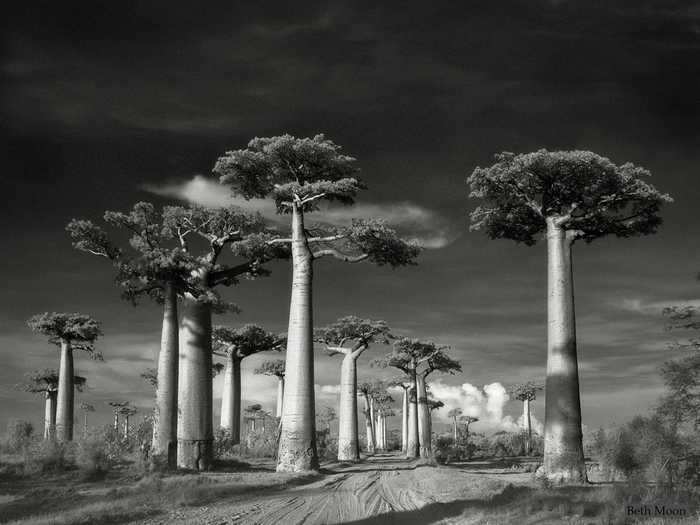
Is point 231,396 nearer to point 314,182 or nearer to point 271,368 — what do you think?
point 271,368

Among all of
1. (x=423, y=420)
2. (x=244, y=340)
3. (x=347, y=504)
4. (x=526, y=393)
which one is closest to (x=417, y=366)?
(x=423, y=420)

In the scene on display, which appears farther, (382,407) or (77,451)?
(382,407)

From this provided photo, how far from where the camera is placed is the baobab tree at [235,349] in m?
37.3

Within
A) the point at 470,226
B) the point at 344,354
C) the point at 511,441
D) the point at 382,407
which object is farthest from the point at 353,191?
the point at 382,407

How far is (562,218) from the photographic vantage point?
1964 cm

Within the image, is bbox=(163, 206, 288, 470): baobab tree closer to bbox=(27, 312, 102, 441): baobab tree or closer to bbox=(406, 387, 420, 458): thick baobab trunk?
bbox=(27, 312, 102, 441): baobab tree

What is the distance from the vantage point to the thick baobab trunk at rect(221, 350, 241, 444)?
3734 cm

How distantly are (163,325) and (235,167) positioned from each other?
5.57 m

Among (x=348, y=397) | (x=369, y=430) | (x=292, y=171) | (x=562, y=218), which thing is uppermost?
(x=292, y=171)

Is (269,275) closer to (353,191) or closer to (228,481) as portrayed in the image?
(353,191)

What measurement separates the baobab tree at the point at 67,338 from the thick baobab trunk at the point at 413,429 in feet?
62.0

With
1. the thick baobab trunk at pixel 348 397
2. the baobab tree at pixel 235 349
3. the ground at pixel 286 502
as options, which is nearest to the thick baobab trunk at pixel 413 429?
the thick baobab trunk at pixel 348 397

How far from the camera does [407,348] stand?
41469 millimetres

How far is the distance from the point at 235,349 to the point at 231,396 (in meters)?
2.62
